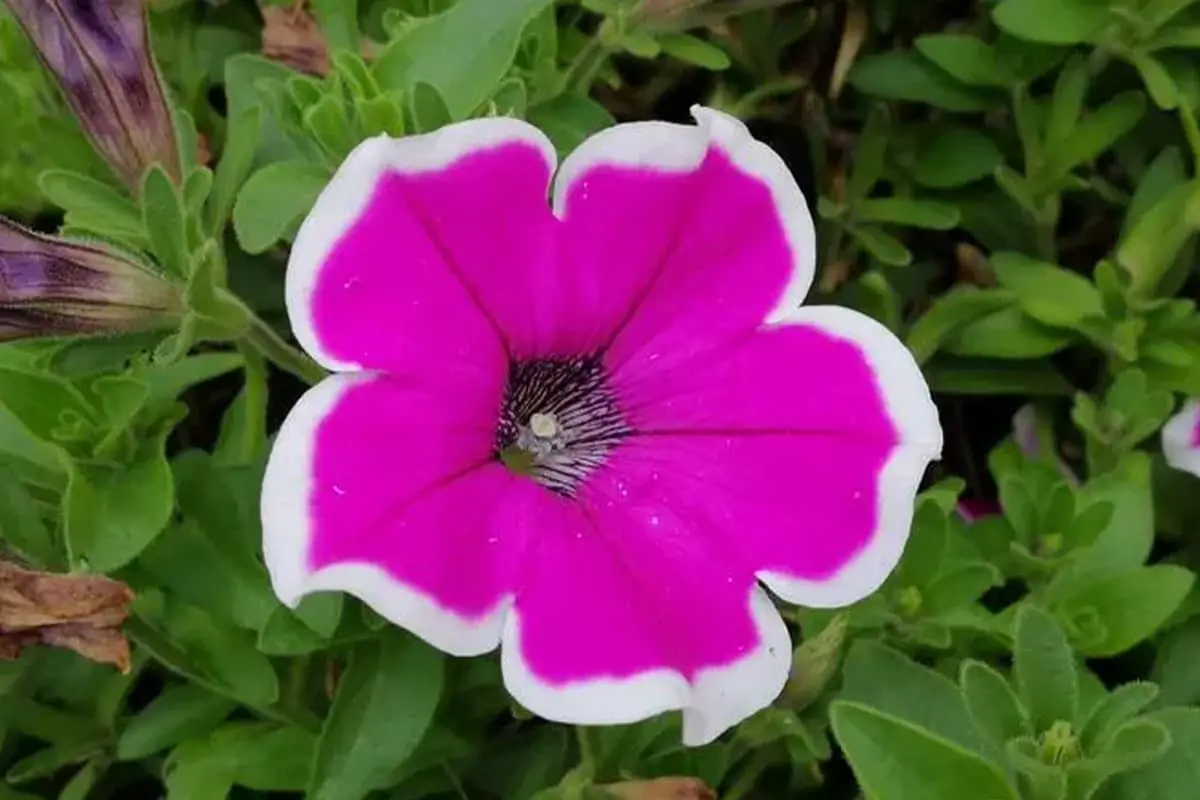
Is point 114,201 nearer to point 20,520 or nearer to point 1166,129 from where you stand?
point 20,520

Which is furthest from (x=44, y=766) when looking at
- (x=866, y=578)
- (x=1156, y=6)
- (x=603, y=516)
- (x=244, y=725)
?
(x=1156, y=6)

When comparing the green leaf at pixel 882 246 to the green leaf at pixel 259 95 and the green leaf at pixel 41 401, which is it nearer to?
the green leaf at pixel 259 95

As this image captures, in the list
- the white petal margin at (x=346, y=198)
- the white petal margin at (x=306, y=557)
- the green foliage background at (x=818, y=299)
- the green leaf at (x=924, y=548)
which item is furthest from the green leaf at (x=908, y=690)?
the white petal margin at (x=346, y=198)

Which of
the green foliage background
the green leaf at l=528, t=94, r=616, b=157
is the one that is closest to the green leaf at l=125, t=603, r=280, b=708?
the green foliage background

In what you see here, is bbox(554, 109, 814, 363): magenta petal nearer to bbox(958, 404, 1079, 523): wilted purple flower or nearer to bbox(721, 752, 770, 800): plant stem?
bbox(721, 752, 770, 800): plant stem

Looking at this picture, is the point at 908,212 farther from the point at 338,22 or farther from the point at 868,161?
the point at 338,22
